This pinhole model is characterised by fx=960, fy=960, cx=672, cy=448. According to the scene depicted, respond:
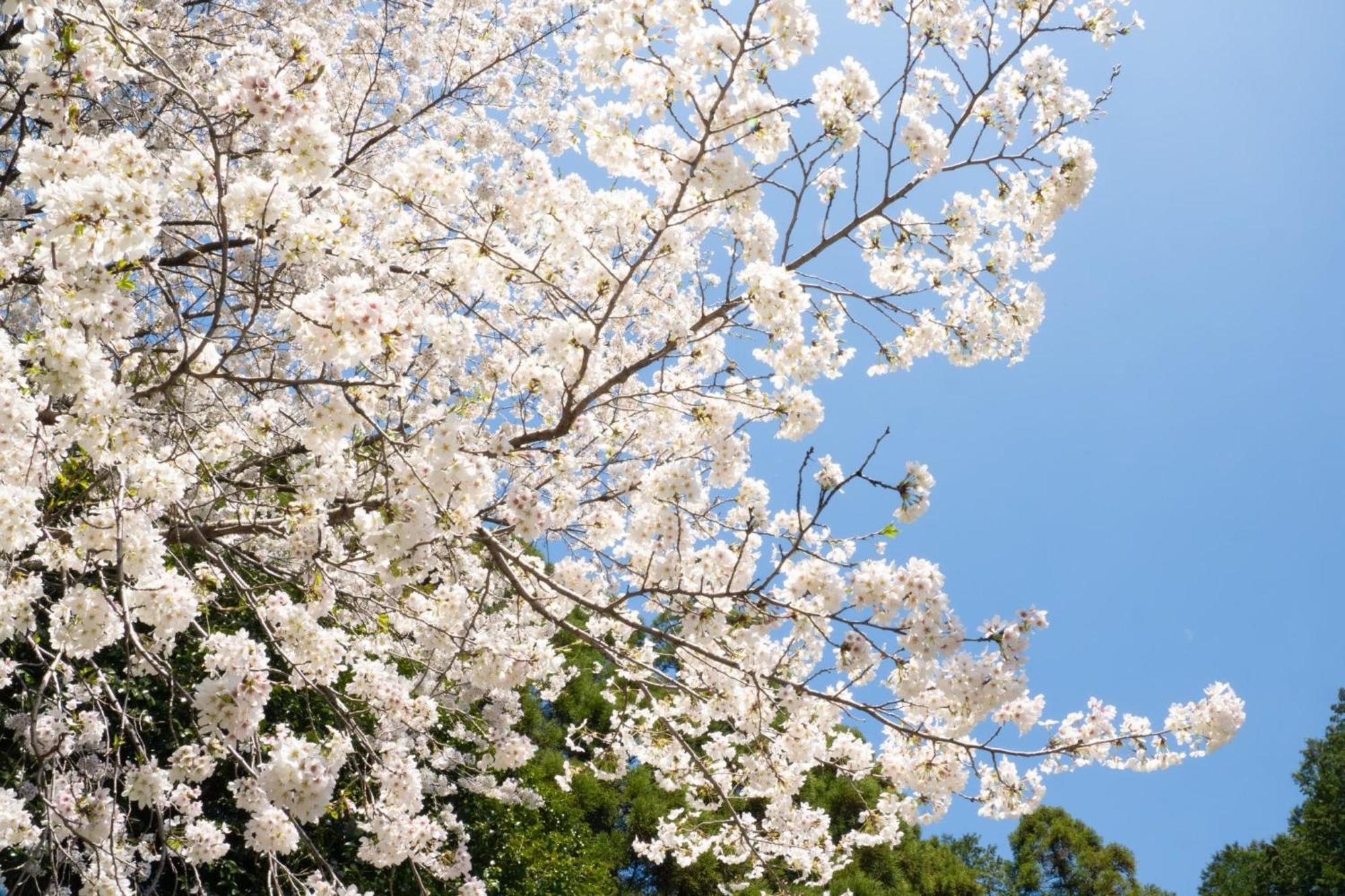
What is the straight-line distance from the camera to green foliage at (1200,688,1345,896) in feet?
49.9

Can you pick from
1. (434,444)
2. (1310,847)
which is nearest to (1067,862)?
(1310,847)

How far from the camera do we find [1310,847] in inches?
610

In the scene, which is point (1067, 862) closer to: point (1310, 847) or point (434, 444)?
point (1310, 847)

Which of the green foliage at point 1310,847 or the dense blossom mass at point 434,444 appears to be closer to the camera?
the dense blossom mass at point 434,444

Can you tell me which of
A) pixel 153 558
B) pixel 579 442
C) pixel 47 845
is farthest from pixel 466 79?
pixel 47 845

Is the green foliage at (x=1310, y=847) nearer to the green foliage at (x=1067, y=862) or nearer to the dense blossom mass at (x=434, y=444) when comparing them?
the green foliage at (x=1067, y=862)

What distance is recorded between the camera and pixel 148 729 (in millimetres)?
5930

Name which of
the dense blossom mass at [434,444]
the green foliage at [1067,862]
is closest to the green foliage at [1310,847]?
the green foliage at [1067,862]

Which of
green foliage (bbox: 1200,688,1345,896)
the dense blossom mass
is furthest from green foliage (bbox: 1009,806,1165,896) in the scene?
the dense blossom mass

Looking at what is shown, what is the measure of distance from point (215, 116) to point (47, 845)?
2903mm

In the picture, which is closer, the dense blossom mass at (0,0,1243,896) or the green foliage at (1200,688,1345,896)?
the dense blossom mass at (0,0,1243,896)

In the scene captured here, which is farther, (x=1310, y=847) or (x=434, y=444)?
(x=1310, y=847)

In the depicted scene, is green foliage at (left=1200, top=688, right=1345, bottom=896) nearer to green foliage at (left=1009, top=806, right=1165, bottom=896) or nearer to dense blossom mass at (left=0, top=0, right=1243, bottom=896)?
green foliage at (left=1009, top=806, right=1165, bottom=896)

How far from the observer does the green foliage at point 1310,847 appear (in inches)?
599
